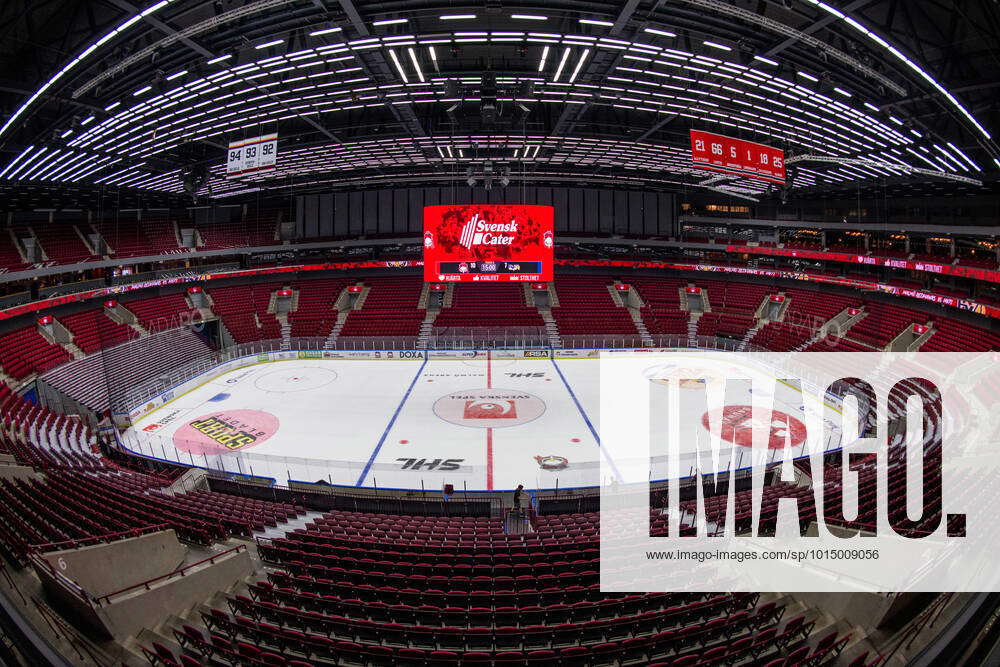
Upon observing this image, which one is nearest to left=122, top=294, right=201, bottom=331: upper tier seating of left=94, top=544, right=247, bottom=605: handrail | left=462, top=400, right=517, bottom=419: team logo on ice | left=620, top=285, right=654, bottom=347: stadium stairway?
left=462, top=400, right=517, bottom=419: team logo on ice

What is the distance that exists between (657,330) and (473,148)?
20.7m

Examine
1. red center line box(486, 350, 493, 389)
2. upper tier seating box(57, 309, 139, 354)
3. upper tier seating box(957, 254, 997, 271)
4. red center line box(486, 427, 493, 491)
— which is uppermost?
upper tier seating box(957, 254, 997, 271)

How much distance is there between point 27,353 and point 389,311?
21.2m

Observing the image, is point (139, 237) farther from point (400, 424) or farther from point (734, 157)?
point (734, 157)

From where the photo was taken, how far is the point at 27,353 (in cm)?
2278

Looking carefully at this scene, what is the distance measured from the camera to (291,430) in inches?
754

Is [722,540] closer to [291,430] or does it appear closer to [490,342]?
[291,430]

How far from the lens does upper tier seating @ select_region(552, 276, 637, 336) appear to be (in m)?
35.5

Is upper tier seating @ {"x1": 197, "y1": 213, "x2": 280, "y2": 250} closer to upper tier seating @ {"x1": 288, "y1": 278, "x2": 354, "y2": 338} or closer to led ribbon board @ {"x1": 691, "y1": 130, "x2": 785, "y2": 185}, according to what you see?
upper tier seating @ {"x1": 288, "y1": 278, "x2": 354, "y2": 338}

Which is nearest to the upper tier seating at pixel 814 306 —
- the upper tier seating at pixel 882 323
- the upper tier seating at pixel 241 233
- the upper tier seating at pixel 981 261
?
the upper tier seating at pixel 882 323

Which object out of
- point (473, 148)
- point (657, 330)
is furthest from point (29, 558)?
point (657, 330)

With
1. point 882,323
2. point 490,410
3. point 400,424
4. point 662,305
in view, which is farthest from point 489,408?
point 882,323

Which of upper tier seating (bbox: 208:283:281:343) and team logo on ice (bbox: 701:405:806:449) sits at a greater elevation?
upper tier seating (bbox: 208:283:281:343)

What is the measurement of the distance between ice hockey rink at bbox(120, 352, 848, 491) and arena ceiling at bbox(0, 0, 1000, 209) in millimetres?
10478
